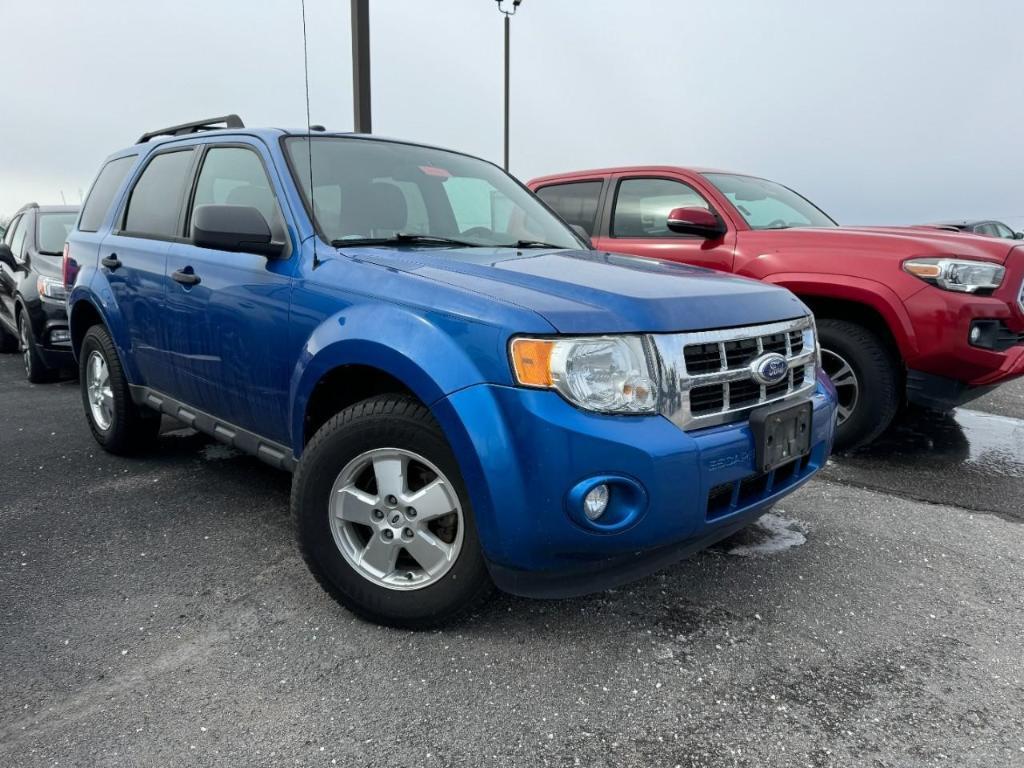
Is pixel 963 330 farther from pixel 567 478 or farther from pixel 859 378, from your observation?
pixel 567 478

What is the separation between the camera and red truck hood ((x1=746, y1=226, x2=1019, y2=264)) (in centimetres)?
402

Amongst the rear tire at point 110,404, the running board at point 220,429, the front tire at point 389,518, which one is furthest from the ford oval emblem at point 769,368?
the rear tire at point 110,404

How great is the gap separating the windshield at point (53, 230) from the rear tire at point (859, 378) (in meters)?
6.68

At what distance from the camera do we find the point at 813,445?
253 cm

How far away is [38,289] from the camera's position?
6.27 metres

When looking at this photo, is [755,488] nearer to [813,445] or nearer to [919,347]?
[813,445]

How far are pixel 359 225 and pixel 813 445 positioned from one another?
1873 mm

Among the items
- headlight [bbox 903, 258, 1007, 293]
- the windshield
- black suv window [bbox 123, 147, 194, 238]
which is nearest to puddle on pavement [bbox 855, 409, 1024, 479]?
headlight [bbox 903, 258, 1007, 293]

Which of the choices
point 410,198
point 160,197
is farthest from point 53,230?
point 410,198

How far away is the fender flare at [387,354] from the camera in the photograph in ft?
6.80

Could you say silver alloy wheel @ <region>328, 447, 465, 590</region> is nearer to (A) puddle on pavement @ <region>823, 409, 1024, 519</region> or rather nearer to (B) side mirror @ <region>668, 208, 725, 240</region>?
(A) puddle on pavement @ <region>823, 409, 1024, 519</region>

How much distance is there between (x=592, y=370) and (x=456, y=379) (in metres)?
0.38

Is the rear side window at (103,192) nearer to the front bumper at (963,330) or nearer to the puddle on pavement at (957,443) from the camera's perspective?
the front bumper at (963,330)

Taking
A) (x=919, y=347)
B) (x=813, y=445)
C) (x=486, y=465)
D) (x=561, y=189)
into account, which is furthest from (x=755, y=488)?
(x=561, y=189)
